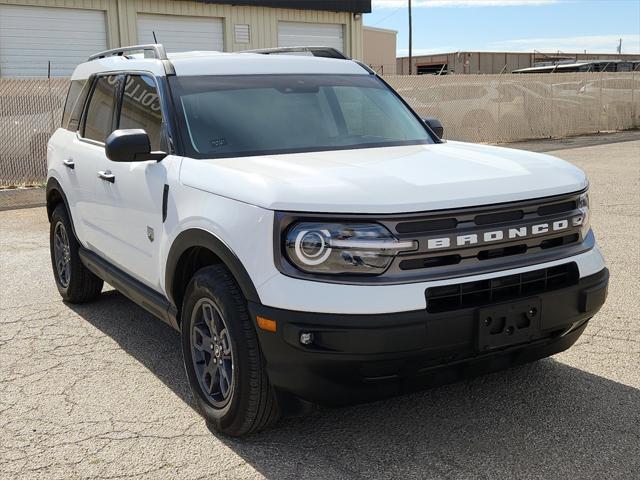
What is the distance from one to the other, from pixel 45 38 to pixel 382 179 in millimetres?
19377

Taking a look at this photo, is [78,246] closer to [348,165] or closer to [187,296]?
[187,296]

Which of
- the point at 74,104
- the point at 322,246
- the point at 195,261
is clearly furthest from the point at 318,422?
Result: the point at 74,104

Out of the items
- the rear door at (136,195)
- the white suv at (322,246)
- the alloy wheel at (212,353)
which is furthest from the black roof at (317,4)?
the alloy wheel at (212,353)

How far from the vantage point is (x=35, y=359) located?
15.6ft

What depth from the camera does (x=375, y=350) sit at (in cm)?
303

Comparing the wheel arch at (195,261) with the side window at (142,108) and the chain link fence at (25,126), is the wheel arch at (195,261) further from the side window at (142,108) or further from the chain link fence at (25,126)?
the chain link fence at (25,126)

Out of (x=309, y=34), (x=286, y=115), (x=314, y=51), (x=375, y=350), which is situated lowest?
(x=375, y=350)

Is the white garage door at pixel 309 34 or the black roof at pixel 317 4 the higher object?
the black roof at pixel 317 4

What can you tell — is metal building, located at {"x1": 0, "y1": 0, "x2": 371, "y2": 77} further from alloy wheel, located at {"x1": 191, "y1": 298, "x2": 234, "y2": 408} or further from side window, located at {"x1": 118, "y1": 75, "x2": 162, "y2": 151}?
alloy wheel, located at {"x1": 191, "y1": 298, "x2": 234, "y2": 408}

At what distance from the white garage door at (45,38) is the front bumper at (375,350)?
1924 centimetres

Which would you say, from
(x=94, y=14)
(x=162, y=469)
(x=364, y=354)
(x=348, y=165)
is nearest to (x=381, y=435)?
(x=364, y=354)

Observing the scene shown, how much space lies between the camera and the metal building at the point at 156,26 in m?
20.1

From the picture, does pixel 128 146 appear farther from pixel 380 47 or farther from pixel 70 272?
pixel 380 47

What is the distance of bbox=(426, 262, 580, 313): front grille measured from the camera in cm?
312
